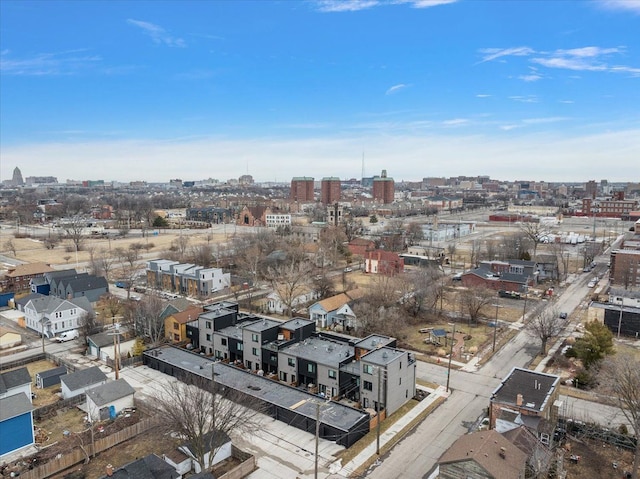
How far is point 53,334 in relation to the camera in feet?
119

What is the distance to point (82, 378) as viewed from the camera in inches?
1012

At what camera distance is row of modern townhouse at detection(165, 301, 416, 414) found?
79.7ft

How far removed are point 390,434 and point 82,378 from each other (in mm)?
17960

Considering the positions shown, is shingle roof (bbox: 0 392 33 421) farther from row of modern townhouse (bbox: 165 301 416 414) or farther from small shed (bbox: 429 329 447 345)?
small shed (bbox: 429 329 447 345)

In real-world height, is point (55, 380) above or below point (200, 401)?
below

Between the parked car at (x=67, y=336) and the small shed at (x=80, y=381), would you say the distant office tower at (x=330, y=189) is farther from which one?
the small shed at (x=80, y=381)

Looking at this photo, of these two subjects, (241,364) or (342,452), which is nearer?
(342,452)

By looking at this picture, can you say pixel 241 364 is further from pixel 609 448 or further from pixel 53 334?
pixel 609 448

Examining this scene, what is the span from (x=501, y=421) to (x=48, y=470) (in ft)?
65.9

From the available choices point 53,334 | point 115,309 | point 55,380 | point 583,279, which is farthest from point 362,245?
point 55,380

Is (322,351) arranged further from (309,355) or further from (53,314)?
(53,314)

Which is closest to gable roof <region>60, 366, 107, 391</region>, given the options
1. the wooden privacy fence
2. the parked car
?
the wooden privacy fence

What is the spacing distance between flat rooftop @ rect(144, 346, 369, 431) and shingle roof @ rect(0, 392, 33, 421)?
8.67m

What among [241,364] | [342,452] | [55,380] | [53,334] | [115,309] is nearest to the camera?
[342,452]
